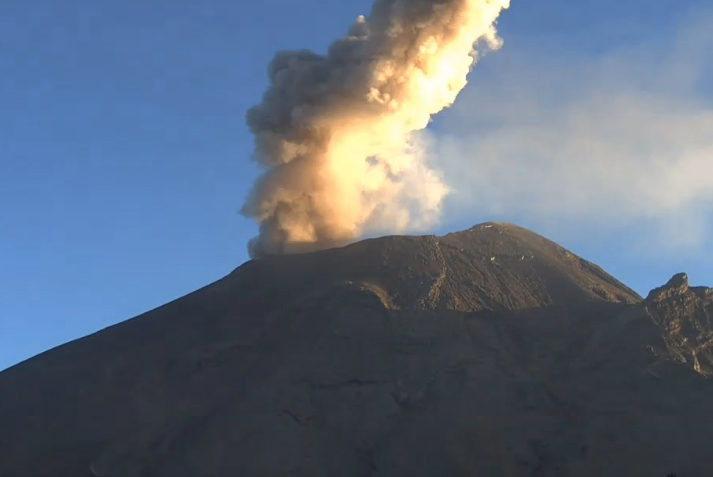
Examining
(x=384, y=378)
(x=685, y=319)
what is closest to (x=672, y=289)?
(x=685, y=319)

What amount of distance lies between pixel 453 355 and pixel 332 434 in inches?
398

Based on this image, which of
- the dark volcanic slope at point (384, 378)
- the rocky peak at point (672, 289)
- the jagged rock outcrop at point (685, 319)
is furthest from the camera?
the rocky peak at point (672, 289)

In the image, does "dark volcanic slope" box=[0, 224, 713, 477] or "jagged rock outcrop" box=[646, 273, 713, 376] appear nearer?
"dark volcanic slope" box=[0, 224, 713, 477]

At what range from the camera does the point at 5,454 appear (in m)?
67.8

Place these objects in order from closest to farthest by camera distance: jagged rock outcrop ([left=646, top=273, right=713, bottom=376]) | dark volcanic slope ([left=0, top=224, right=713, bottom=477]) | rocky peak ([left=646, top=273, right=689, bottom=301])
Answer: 1. dark volcanic slope ([left=0, top=224, right=713, bottom=477])
2. jagged rock outcrop ([left=646, top=273, right=713, bottom=376])
3. rocky peak ([left=646, top=273, right=689, bottom=301])

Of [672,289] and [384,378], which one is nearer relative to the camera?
[384,378]

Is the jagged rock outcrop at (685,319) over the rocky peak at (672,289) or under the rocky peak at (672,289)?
under

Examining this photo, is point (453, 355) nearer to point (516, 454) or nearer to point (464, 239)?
point (516, 454)

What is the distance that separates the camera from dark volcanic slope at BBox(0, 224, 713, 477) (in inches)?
2559

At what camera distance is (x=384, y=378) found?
2763 inches

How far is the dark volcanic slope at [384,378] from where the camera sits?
65.0 meters

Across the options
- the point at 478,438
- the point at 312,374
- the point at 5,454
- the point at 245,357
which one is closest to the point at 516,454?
the point at 478,438

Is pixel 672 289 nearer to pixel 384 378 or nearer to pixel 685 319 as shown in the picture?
pixel 685 319

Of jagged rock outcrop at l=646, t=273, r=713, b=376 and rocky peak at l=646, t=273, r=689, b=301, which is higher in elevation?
rocky peak at l=646, t=273, r=689, b=301
